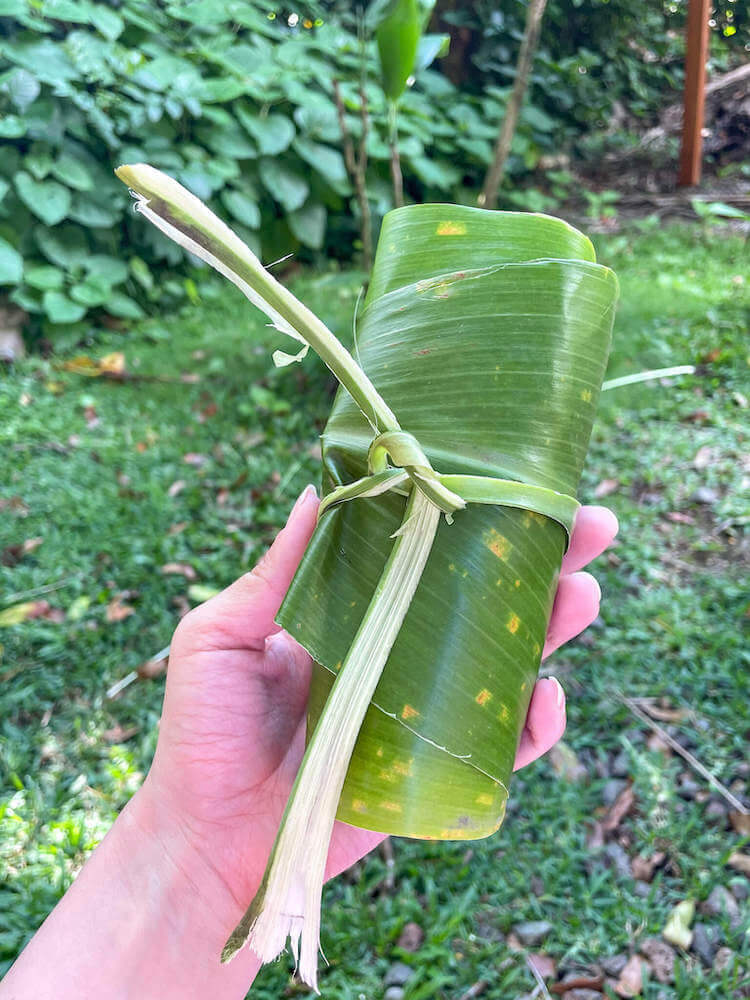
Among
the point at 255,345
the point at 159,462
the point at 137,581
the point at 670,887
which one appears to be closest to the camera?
the point at 670,887

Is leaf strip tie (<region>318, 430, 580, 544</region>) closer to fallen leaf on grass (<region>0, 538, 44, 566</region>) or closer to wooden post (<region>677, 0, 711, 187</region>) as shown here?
fallen leaf on grass (<region>0, 538, 44, 566</region>)

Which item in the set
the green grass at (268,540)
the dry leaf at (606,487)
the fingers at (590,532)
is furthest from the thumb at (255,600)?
the dry leaf at (606,487)

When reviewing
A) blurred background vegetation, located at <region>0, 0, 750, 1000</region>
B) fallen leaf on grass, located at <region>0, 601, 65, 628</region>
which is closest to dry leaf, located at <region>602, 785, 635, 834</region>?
blurred background vegetation, located at <region>0, 0, 750, 1000</region>

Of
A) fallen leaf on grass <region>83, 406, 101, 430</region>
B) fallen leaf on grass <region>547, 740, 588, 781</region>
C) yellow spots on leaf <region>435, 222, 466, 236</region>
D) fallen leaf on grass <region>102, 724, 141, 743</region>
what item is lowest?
fallen leaf on grass <region>83, 406, 101, 430</region>

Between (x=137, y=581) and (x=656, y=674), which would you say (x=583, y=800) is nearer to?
(x=656, y=674)

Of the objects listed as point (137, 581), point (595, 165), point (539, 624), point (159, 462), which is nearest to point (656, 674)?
point (539, 624)
